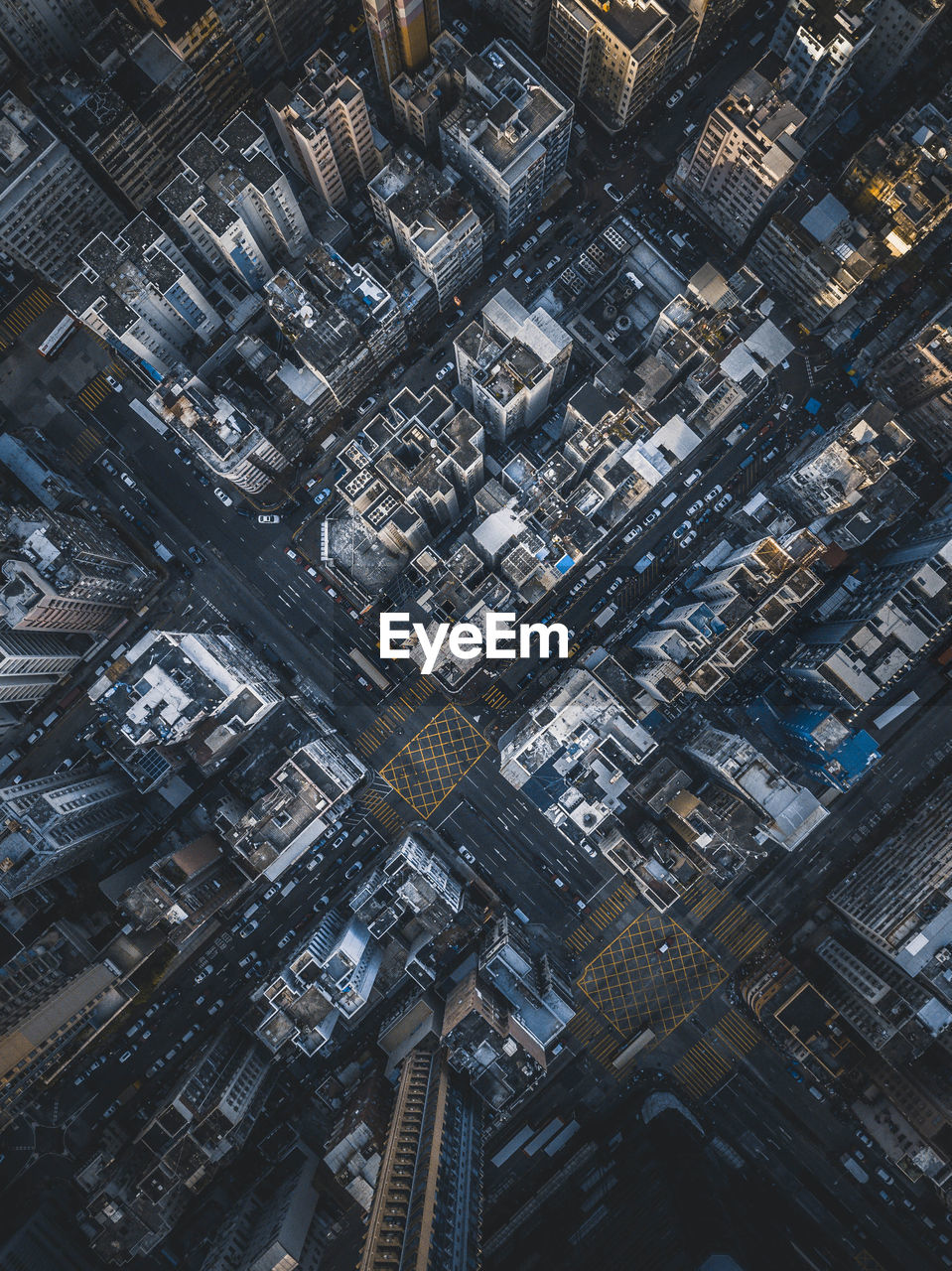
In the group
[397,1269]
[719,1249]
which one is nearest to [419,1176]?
[397,1269]

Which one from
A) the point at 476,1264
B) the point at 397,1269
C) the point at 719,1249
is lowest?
the point at 719,1249

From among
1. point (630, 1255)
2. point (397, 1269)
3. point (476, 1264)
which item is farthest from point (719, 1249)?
point (397, 1269)

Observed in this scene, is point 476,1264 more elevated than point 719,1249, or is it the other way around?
point 476,1264

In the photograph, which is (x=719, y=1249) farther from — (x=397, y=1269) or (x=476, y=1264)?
(x=397, y=1269)

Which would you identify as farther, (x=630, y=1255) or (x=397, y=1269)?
(x=630, y=1255)

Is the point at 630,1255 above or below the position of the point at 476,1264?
below

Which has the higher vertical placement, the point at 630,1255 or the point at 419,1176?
the point at 419,1176
